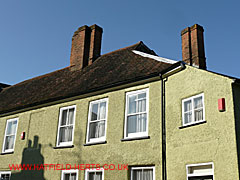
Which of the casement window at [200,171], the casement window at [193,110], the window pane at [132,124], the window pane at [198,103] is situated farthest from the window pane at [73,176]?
the window pane at [198,103]

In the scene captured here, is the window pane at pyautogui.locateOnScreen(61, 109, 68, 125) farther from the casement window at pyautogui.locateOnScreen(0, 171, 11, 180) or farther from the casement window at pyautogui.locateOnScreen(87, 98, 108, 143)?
the casement window at pyautogui.locateOnScreen(0, 171, 11, 180)

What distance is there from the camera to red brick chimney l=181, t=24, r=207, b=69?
51.9 feet

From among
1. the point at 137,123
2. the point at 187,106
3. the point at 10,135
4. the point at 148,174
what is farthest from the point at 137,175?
the point at 10,135

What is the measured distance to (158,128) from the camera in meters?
11.6

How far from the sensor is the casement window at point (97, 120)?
13.4 meters

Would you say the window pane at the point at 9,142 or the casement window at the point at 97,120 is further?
the window pane at the point at 9,142

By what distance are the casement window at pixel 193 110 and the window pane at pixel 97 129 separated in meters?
3.99

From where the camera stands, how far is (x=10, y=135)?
17250mm

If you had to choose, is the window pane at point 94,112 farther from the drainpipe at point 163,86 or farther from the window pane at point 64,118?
the drainpipe at point 163,86

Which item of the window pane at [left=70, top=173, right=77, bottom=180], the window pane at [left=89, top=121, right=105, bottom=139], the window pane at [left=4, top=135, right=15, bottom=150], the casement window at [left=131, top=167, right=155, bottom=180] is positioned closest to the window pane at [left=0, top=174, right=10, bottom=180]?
the window pane at [left=4, top=135, right=15, bottom=150]

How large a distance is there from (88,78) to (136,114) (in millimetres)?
4493

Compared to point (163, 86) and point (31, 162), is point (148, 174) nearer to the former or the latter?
point (163, 86)

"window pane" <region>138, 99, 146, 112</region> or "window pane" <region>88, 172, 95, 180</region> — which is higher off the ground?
"window pane" <region>138, 99, 146, 112</region>

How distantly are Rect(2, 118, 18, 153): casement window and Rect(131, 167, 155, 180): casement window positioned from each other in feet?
Result: 27.1
